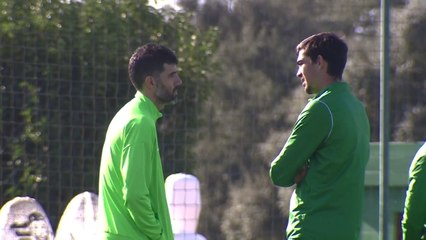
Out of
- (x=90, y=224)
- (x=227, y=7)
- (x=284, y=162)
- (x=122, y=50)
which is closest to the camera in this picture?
(x=284, y=162)

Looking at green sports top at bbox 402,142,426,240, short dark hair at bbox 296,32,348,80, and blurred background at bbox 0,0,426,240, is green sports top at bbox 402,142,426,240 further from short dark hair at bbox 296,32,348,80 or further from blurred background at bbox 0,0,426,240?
blurred background at bbox 0,0,426,240

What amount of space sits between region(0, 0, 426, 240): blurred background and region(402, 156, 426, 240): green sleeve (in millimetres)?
1677

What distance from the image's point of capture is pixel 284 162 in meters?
4.19

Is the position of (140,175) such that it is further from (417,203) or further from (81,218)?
(81,218)

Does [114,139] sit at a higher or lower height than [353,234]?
higher

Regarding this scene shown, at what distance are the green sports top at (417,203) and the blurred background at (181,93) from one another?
1.67 m

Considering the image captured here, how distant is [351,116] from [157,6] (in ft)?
15.1

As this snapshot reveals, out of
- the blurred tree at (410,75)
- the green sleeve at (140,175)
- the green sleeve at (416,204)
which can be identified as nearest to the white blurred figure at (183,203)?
the green sleeve at (140,175)

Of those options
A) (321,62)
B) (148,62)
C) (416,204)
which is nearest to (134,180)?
(148,62)

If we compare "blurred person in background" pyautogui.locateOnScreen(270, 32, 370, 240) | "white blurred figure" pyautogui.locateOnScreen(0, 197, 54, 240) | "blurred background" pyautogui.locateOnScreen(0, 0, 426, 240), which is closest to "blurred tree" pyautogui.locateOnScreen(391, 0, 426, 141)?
"blurred background" pyautogui.locateOnScreen(0, 0, 426, 240)

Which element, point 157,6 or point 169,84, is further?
point 157,6

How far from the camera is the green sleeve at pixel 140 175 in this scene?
4332 millimetres

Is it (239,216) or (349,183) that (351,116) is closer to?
(349,183)

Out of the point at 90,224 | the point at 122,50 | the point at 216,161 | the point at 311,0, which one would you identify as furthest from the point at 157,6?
the point at 216,161
